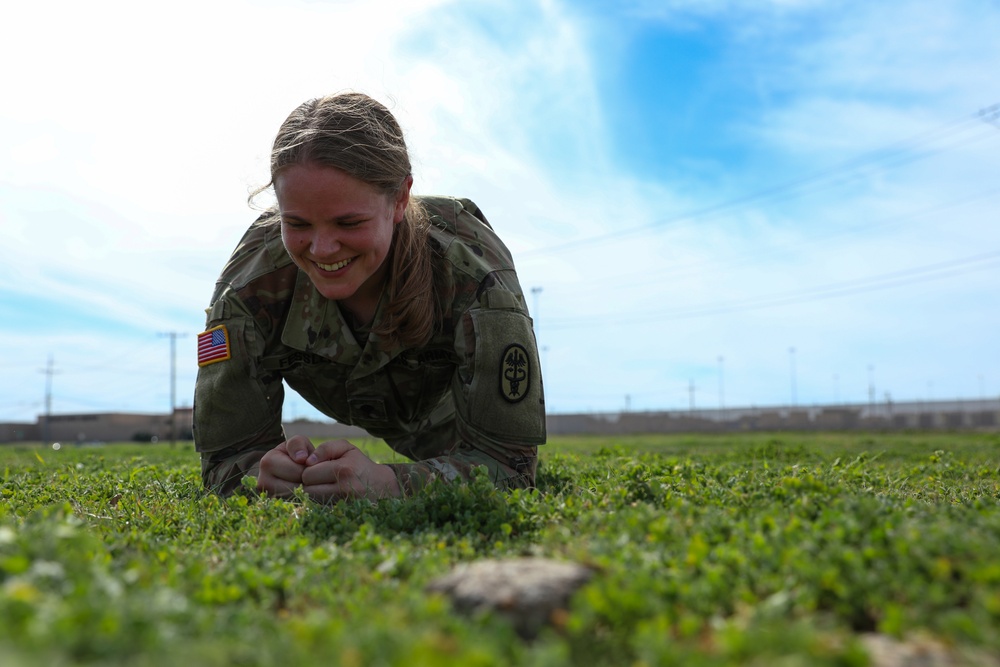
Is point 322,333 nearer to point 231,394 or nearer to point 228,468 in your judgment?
point 231,394

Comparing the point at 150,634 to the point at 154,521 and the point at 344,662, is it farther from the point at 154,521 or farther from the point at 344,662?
the point at 154,521

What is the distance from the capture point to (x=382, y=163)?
3785 millimetres

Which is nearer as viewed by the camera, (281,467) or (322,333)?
(281,467)

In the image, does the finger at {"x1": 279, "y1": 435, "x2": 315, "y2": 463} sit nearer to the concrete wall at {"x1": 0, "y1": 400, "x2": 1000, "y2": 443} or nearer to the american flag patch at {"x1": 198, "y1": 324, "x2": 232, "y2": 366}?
the american flag patch at {"x1": 198, "y1": 324, "x2": 232, "y2": 366}

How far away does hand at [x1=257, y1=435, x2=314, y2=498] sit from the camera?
3.75 m

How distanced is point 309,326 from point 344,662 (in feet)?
10.3

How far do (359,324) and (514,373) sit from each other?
104cm

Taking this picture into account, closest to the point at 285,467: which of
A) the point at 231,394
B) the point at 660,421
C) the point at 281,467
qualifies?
the point at 281,467

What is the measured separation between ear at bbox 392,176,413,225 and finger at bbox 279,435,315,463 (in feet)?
3.85

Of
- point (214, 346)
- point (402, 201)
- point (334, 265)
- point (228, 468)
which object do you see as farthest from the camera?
point (214, 346)

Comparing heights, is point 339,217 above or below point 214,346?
above

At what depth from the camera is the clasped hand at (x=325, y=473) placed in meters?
3.59

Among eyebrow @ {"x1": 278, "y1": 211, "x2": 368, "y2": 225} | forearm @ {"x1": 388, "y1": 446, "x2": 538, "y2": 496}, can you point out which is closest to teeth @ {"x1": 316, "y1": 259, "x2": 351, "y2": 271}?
eyebrow @ {"x1": 278, "y1": 211, "x2": 368, "y2": 225}

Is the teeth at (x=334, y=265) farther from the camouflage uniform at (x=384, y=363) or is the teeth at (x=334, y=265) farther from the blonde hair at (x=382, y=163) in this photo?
the camouflage uniform at (x=384, y=363)
